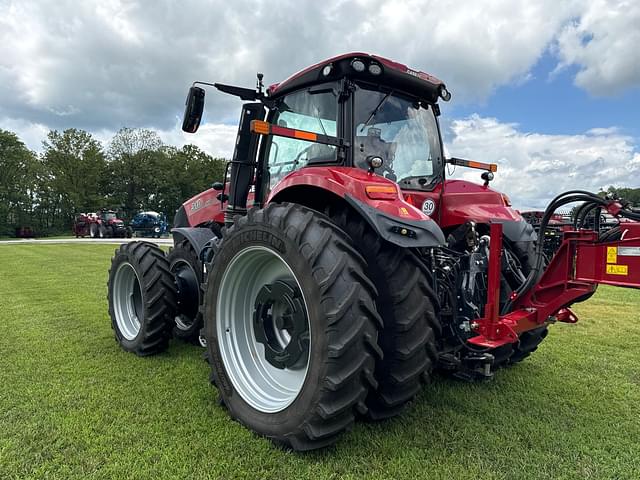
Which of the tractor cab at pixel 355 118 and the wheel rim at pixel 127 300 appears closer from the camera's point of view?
the tractor cab at pixel 355 118

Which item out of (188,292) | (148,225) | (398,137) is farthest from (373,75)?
(148,225)

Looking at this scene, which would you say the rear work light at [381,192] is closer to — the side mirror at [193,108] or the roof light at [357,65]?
the roof light at [357,65]

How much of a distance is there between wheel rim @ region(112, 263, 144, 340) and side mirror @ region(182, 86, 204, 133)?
159 centimetres

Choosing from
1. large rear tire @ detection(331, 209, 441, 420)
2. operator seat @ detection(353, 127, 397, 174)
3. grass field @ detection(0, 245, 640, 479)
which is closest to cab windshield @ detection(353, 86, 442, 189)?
operator seat @ detection(353, 127, 397, 174)

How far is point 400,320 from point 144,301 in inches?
103

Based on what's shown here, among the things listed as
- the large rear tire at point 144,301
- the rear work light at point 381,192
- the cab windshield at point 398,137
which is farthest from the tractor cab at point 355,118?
the large rear tire at point 144,301

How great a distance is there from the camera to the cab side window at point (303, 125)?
10.5 ft

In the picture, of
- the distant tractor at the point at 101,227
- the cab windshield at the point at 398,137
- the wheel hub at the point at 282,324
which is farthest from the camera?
the distant tractor at the point at 101,227

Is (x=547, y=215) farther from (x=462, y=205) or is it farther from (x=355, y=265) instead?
(x=355, y=265)

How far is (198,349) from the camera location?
14.3 feet

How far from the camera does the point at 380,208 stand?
2.42 meters

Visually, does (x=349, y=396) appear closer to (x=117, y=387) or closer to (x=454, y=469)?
(x=454, y=469)

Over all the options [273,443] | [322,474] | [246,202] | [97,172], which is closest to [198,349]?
[246,202]

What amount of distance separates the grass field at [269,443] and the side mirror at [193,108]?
2061 millimetres
